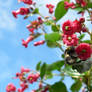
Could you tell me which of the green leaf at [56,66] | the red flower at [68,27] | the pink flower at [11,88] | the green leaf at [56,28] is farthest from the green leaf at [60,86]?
the pink flower at [11,88]

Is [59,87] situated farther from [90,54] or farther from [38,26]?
[38,26]

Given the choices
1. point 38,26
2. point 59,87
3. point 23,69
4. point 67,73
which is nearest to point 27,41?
point 38,26

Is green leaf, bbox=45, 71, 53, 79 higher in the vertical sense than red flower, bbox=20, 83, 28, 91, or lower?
higher

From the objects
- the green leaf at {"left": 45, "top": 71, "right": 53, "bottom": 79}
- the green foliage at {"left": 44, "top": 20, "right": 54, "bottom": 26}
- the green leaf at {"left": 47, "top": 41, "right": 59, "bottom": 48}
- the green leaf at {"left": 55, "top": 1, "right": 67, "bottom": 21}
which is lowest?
the green leaf at {"left": 45, "top": 71, "right": 53, "bottom": 79}

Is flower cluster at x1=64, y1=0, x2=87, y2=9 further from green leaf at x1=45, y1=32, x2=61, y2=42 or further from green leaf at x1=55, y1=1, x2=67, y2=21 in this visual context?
green leaf at x1=45, y1=32, x2=61, y2=42

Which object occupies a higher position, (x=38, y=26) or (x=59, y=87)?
(x=38, y=26)

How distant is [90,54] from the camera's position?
193 centimetres

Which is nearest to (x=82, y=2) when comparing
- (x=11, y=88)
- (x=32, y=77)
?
(x=32, y=77)

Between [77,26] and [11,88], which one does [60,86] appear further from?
[11,88]

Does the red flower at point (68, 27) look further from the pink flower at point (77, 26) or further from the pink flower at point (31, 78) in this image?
the pink flower at point (31, 78)

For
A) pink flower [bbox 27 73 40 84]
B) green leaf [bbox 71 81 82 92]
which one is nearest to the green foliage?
pink flower [bbox 27 73 40 84]

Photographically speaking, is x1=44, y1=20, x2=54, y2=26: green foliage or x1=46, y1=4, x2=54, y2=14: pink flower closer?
x1=44, y1=20, x2=54, y2=26: green foliage

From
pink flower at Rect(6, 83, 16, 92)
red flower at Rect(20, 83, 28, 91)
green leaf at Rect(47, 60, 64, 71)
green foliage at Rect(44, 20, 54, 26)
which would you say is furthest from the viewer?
pink flower at Rect(6, 83, 16, 92)

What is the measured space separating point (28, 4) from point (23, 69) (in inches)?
31.8
